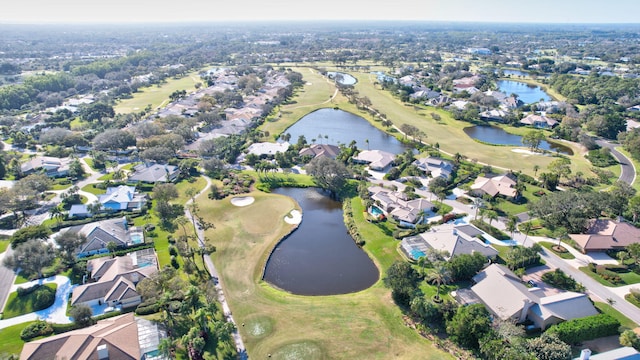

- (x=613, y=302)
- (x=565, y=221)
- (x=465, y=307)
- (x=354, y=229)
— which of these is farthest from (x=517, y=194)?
(x=465, y=307)

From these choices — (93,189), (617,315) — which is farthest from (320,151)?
(617,315)

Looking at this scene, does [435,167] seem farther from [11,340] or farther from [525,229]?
[11,340]

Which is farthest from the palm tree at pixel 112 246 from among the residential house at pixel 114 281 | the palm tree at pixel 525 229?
the palm tree at pixel 525 229

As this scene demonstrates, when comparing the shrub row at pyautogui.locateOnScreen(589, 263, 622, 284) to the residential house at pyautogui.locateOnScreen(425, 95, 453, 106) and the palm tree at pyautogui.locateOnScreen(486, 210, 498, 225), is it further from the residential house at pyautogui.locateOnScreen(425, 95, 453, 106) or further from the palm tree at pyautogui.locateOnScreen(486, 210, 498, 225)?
the residential house at pyautogui.locateOnScreen(425, 95, 453, 106)

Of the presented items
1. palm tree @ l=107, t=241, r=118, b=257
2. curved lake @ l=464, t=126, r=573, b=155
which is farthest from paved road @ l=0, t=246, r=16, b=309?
curved lake @ l=464, t=126, r=573, b=155

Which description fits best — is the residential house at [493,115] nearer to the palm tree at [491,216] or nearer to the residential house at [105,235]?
the palm tree at [491,216]

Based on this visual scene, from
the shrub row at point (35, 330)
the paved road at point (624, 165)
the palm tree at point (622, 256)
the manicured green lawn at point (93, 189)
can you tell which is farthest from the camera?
the paved road at point (624, 165)
